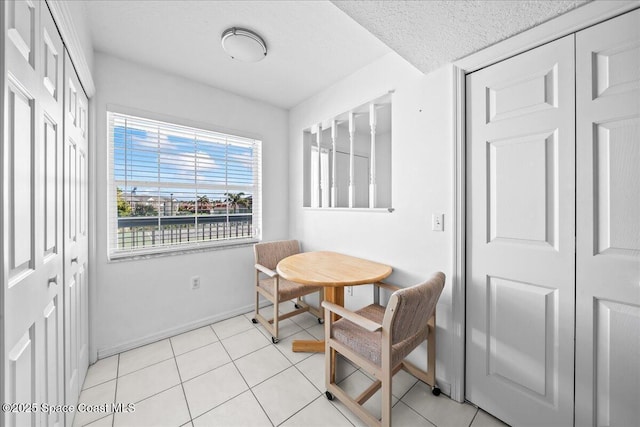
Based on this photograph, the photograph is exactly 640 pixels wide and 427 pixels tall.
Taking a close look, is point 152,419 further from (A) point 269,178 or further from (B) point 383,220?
(A) point 269,178

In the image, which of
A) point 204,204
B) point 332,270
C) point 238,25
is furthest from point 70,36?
point 332,270

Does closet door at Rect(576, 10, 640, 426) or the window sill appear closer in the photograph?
closet door at Rect(576, 10, 640, 426)

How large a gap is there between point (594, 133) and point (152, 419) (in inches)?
115

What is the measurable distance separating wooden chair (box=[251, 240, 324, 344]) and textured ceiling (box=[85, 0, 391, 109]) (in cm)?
182

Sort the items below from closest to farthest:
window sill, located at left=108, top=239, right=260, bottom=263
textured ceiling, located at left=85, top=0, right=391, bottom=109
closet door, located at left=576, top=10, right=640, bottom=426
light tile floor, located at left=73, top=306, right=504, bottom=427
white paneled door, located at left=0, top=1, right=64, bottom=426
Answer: white paneled door, located at left=0, top=1, right=64, bottom=426 < closet door, located at left=576, top=10, right=640, bottom=426 < light tile floor, located at left=73, top=306, right=504, bottom=427 < textured ceiling, located at left=85, top=0, right=391, bottom=109 < window sill, located at left=108, top=239, right=260, bottom=263

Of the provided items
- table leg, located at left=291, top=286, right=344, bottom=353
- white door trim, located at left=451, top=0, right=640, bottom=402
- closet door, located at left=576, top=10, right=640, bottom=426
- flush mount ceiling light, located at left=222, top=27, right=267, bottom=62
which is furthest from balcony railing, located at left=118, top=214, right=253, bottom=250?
closet door, located at left=576, top=10, right=640, bottom=426

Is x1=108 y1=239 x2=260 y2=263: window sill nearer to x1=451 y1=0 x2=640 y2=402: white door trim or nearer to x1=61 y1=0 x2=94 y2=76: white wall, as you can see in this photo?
x1=61 y1=0 x2=94 y2=76: white wall

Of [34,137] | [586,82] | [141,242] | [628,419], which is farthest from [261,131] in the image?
[628,419]

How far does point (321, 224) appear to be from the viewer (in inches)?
110

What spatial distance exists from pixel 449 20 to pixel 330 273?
1.73 meters

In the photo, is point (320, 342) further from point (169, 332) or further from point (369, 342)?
point (169, 332)

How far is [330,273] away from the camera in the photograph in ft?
6.18

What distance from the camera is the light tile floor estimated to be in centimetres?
147

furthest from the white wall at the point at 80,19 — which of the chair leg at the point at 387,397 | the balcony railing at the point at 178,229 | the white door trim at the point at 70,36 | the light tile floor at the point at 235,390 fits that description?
the chair leg at the point at 387,397
